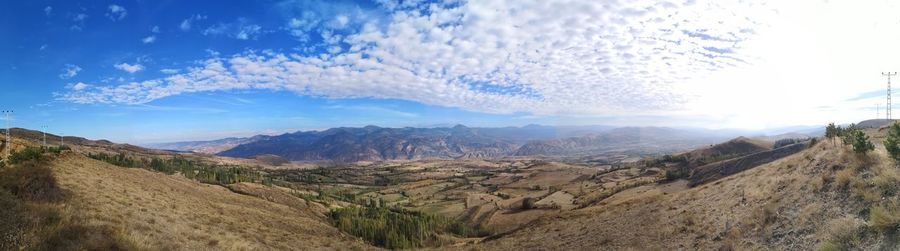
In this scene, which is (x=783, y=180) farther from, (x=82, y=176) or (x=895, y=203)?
(x=82, y=176)

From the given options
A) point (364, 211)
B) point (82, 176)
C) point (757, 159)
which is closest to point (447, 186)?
point (364, 211)

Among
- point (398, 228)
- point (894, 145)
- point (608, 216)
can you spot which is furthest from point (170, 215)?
point (398, 228)

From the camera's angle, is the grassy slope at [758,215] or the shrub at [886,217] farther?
the grassy slope at [758,215]

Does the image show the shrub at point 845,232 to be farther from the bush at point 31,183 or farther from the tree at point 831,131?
the bush at point 31,183

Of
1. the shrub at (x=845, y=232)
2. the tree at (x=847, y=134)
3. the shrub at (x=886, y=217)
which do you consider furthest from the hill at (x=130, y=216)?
the tree at (x=847, y=134)

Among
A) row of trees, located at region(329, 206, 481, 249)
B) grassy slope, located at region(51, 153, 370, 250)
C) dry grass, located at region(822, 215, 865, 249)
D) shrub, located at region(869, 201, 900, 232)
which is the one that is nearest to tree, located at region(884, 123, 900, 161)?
shrub, located at region(869, 201, 900, 232)

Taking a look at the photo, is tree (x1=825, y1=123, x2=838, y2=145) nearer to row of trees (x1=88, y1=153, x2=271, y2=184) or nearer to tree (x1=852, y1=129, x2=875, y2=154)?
tree (x1=852, y1=129, x2=875, y2=154)

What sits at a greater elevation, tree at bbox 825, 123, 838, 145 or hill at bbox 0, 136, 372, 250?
tree at bbox 825, 123, 838, 145
